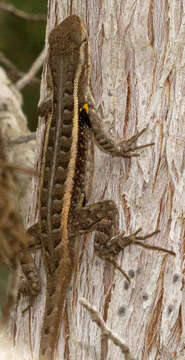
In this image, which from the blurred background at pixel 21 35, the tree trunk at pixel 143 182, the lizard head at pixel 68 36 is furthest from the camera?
the blurred background at pixel 21 35

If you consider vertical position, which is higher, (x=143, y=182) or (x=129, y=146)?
(x=129, y=146)

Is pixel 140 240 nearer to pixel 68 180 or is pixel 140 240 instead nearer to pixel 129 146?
pixel 129 146

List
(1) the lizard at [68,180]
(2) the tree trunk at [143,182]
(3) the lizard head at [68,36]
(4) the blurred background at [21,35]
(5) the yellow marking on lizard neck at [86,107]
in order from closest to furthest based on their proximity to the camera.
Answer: (2) the tree trunk at [143,182] → (1) the lizard at [68,180] → (3) the lizard head at [68,36] → (5) the yellow marking on lizard neck at [86,107] → (4) the blurred background at [21,35]

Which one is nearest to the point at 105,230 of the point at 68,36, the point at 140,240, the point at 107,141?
the point at 140,240

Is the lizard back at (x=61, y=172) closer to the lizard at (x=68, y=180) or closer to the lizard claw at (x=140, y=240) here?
the lizard at (x=68, y=180)

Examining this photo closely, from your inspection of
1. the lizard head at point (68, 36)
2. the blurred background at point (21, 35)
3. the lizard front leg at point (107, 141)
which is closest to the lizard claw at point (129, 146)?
the lizard front leg at point (107, 141)

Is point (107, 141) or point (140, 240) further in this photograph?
point (107, 141)
